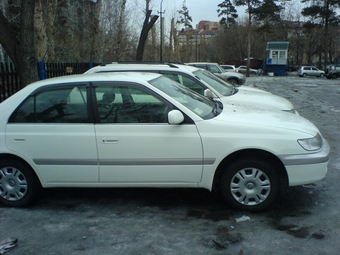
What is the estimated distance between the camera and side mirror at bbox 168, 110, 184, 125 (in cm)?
428

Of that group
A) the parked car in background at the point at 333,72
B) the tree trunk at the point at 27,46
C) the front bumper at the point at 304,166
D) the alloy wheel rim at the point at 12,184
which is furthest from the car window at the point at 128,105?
the parked car in background at the point at 333,72

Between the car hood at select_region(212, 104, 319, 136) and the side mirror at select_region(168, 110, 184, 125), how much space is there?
446 millimetres

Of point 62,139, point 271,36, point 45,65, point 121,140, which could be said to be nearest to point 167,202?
point 121,140

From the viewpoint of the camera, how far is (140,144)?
4434 mm

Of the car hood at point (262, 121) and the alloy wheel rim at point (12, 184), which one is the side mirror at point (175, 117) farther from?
the alloy wheel rim at point (12, 184)

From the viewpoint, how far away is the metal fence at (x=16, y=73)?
29.7 ft

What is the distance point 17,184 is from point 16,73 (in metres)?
5.43

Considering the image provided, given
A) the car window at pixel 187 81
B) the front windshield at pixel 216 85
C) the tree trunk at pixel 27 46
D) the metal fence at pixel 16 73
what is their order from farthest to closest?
the metal fence at pixel 16 73
the tree trunk at pixel 27 46
the front windshield at pixel 216 85
the car window at pixel 187 81

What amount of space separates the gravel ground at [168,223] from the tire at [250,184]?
0.15 metres

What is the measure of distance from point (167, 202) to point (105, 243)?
1.27m

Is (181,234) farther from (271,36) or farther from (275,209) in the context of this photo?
(271,36)

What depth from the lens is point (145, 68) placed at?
318 inches

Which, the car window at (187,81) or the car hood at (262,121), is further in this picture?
the car window at (187,81)

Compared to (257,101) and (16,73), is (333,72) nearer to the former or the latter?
(257,101)
